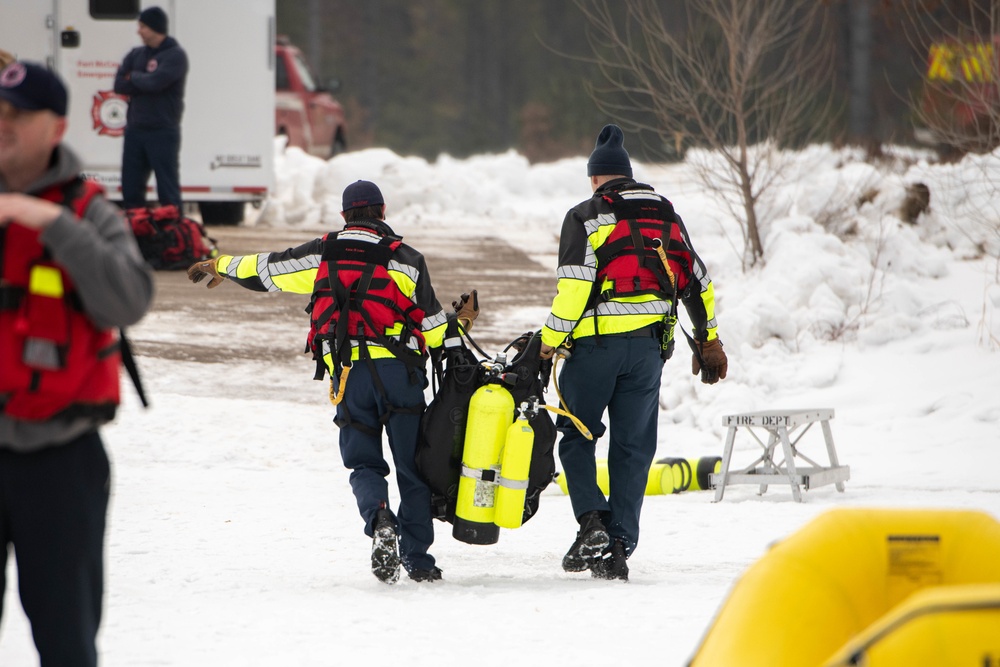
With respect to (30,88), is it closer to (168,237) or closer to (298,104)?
(168,237)

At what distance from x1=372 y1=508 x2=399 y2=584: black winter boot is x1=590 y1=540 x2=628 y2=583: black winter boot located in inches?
33.3

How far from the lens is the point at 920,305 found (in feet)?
36.6

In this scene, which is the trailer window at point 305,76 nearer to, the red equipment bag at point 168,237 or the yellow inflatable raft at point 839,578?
the red equipment bag at point 168,237

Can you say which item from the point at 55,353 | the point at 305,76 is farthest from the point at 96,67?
the point at 55,353

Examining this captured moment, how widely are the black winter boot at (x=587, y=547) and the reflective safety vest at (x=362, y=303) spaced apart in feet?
3.35

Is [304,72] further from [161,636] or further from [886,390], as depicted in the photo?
[161,636]

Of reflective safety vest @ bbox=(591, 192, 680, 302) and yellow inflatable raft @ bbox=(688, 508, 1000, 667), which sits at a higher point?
reflective safety vest @ bbox=(591, 192, 680, 302)

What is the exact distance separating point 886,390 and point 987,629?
727 centimetres

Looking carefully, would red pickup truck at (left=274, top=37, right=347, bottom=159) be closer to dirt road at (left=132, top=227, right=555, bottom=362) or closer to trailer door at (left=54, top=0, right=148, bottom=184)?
dirt road at (left=132, top=227, right=555, bottom=362)

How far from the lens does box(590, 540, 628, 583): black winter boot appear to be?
548cm

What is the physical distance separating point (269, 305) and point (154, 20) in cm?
259

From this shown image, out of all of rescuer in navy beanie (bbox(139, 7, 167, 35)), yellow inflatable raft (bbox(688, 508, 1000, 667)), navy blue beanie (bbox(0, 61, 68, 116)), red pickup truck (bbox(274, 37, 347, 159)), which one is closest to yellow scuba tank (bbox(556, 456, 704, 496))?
yellow inflatable raft (bbox(688, 508, 1000, 667))

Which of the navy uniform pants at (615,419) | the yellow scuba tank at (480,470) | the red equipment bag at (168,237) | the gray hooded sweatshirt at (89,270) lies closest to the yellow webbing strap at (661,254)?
the navy uniform pants at (615,419)

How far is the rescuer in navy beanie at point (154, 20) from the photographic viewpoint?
11188 millimetres
